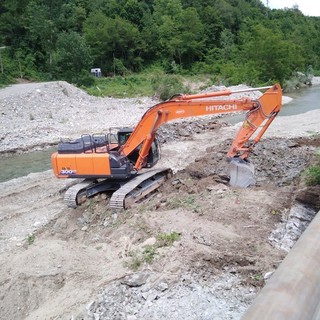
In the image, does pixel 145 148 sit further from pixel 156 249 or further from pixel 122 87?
pixel 122 87

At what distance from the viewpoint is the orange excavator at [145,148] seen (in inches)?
390

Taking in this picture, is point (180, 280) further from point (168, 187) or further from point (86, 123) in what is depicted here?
point (86, 123)

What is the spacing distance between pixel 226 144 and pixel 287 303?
12353 mm

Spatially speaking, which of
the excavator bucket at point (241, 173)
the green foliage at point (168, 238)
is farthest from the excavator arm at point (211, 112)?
the green foliage at point (168, 238)

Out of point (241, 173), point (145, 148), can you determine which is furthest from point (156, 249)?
point (241, 173)

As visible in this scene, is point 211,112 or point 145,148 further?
point 145,148

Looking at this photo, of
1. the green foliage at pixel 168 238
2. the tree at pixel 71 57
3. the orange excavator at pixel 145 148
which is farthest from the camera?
the tree at pixel 71 57

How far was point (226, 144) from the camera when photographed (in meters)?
15.6

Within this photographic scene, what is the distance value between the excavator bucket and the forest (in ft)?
107

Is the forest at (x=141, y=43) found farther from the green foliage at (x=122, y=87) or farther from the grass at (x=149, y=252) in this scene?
the grass at (x=149, y=252)

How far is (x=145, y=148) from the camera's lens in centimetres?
1023

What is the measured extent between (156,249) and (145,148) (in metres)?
3.64

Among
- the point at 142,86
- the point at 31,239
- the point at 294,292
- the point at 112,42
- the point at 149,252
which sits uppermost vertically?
the point at 112,42

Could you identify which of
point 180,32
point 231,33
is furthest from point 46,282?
point 231,33
